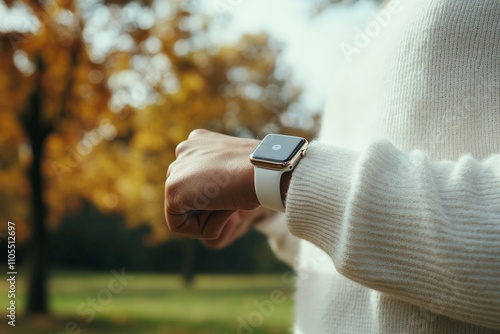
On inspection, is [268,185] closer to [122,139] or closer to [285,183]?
[285,183]

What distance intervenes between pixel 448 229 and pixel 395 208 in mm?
37

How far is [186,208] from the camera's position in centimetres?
46

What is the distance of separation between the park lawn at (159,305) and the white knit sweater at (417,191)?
3415 millimetres

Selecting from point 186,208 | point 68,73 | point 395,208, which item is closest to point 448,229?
point 395,208

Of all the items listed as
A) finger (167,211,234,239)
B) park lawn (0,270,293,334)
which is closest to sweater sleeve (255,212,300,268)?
finger (167,211,234,239)

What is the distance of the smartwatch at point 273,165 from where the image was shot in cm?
42

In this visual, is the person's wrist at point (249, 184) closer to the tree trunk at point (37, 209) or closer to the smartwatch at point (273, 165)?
the smartwatch at point (273, 165)

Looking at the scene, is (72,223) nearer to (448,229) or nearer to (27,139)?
(27,139)

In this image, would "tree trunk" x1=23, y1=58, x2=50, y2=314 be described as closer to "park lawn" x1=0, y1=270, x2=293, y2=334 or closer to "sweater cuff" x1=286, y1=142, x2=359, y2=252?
"park lawn" x1=0, y1=270, x2=293, y2=334

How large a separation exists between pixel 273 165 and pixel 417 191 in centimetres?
11

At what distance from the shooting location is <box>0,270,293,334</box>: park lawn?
12.9ft

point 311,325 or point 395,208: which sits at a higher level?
point 395,208

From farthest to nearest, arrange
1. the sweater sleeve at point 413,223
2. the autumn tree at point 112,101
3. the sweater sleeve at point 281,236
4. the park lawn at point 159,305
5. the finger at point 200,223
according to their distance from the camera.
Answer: the park lawn at point 159,305 → the autumn tree at point 112,101 → the sweater sleeve at point 281,236 → the finger at point 200,223 → the sweater sleeve at point 413,223

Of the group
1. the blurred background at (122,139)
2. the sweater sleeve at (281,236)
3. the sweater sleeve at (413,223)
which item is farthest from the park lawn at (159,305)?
the sweater sleeve at (413,223)
